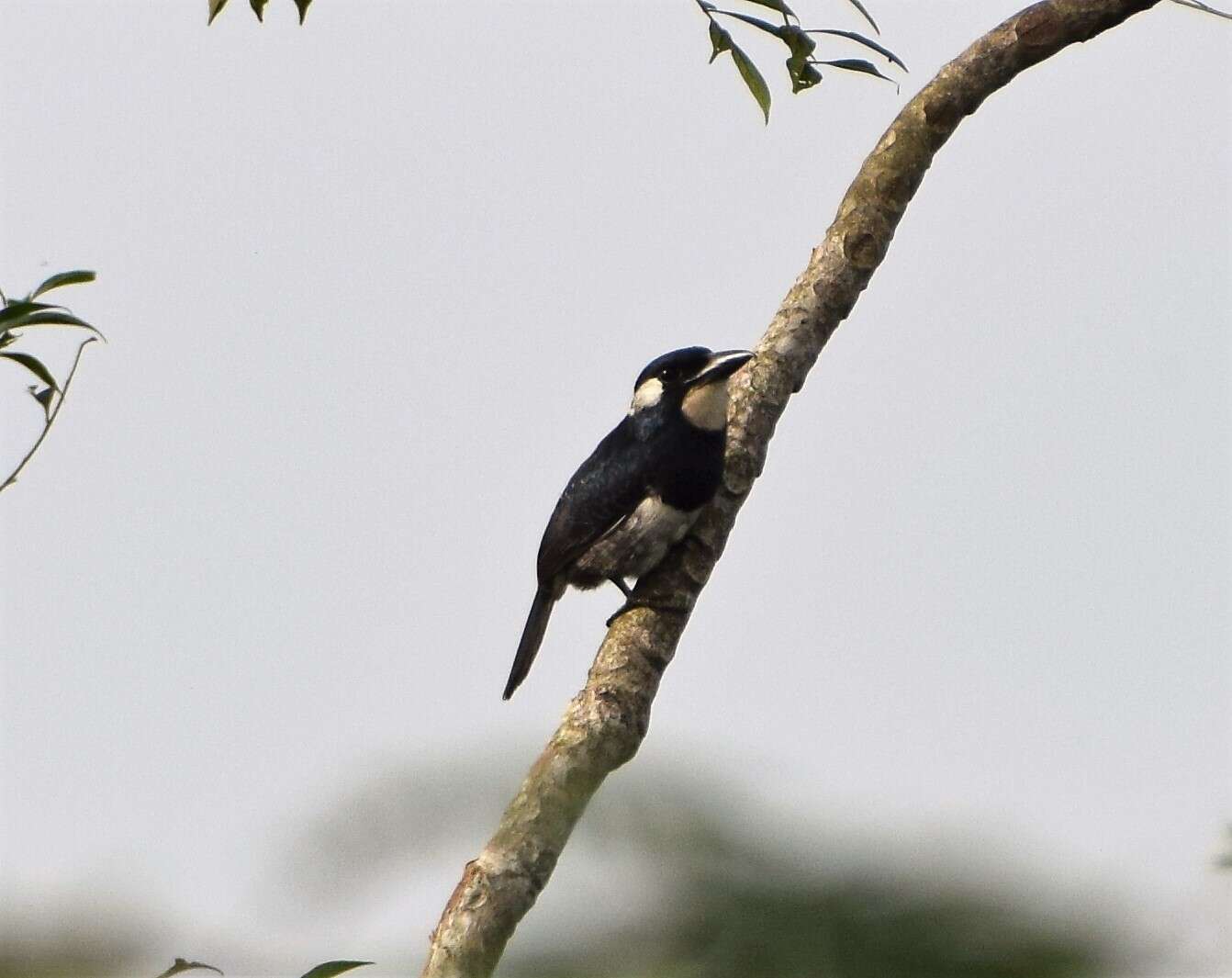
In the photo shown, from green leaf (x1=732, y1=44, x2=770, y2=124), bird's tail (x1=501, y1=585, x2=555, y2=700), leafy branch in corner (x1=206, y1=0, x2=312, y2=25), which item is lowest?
leafy branch in corner (x1=206, y1=0, x2=312, y2=25)

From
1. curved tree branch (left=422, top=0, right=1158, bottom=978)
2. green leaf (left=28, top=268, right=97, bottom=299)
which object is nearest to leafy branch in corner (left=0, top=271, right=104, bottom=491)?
green leaf (left=28, top=268, right=97, bottom=299)

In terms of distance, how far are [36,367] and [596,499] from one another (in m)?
2.57

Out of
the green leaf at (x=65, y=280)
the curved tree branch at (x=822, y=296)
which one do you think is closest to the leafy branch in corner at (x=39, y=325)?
the green leaf at (x=65, y=280)

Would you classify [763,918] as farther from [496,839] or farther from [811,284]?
[811,284]

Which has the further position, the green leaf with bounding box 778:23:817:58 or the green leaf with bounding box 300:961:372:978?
the green leaf with bounding box 778:23:817:58

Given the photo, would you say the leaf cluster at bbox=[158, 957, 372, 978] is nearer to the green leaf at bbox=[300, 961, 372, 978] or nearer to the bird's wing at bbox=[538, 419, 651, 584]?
the green leaf at bbox=[300, 961, 372, 978]

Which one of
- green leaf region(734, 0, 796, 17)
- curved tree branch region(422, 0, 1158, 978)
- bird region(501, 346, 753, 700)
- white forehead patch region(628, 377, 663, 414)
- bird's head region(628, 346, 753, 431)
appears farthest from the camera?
white forehead patch region(628, 377, 663, 414)

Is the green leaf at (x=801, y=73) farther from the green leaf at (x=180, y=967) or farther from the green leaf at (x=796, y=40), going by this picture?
the green leaf at (x=180, y=967)

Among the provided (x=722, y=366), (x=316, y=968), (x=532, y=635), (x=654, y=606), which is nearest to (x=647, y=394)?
(x=722, y=366)

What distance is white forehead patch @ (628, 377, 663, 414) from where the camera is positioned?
4762 mm

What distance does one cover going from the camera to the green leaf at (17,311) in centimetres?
199

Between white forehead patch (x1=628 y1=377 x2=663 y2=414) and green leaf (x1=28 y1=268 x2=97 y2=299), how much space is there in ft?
8.62

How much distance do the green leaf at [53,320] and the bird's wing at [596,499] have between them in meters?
2.36

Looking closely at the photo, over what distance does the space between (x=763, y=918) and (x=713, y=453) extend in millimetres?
3239
